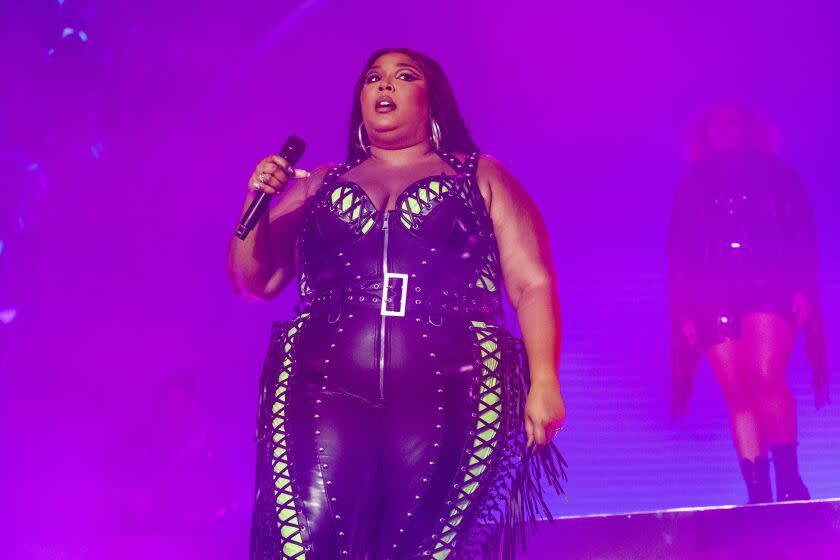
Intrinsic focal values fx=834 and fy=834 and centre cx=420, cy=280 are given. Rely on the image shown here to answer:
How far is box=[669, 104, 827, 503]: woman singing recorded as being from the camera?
9.29 ft

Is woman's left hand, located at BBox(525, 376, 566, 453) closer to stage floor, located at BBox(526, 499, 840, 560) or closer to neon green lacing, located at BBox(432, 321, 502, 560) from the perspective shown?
neon green lacing, located at BBox(432, 321, 502, 560)

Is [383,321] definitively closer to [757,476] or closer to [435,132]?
[435,132]

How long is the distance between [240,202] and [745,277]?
1.73 m

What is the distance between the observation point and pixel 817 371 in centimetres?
284

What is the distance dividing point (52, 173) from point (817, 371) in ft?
8.51

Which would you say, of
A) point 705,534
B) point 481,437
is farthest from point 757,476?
point 481,437

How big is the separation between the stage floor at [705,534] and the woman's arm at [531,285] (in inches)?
16.6

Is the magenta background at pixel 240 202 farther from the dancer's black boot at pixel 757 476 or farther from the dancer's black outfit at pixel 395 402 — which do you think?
the dancer's black outfit at pixel 395 402

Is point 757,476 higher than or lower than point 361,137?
lower

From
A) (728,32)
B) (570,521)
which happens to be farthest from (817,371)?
(570,521)

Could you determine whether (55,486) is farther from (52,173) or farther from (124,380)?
(52,173)

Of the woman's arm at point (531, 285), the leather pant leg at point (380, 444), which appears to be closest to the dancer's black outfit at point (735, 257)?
the woman's arm at point (531, 285)

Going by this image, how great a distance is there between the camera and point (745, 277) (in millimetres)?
2887

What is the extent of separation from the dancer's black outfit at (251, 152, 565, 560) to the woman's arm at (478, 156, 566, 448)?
0.05 m
